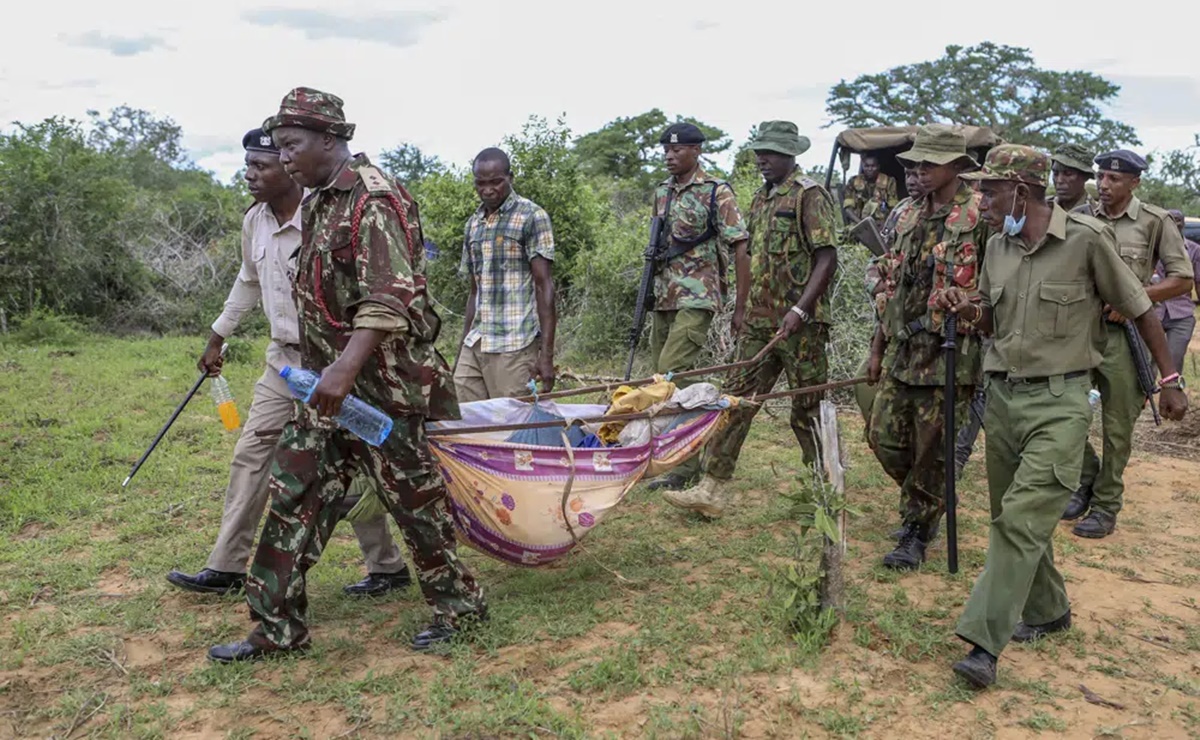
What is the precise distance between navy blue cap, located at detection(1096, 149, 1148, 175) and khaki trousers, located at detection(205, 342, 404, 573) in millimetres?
4227

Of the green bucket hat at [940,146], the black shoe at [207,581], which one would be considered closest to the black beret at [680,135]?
the green bucket hat at [940,146]

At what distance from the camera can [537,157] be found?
32.4 ft

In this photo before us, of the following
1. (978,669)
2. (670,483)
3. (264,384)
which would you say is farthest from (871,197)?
(264,384)

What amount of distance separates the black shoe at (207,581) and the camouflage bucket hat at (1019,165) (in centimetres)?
345

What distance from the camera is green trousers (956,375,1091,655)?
3.29m

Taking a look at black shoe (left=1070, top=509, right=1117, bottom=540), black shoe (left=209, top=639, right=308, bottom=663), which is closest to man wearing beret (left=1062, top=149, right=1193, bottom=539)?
black shoe (left=1070, top=509, right=1117, bottom=540)

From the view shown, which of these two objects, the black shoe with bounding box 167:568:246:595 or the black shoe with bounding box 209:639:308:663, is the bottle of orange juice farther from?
the black shoe with bounding box 209:639:308:663

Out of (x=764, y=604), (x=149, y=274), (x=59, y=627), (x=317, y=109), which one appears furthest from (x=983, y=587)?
(x=149, y=274)

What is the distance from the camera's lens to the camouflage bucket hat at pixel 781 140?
5.13 meters

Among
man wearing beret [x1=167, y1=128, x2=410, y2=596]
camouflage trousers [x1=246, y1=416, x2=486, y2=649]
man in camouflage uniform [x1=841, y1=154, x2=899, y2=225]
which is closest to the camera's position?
camouflage trousers [x1=246, y1=416, x2=486, y2=649]

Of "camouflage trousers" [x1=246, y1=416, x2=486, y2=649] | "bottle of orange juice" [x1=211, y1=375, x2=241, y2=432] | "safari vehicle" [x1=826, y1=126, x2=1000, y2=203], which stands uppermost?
"safari vehicle" [x1=826, y1=126, x2=1000, y2=203]

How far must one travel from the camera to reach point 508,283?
5.32m

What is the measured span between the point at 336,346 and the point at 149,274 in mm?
10791

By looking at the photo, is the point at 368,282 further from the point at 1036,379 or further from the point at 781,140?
the point at 781,140
